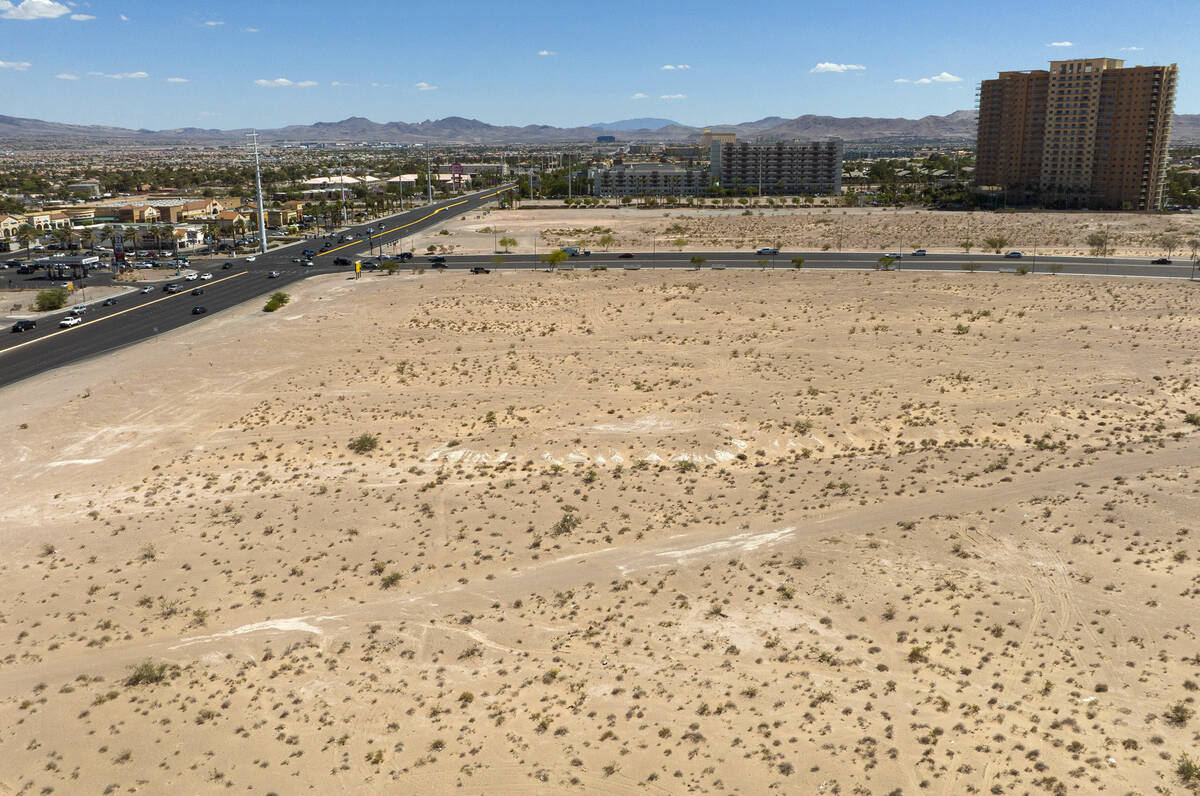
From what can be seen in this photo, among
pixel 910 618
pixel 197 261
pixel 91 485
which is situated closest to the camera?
pixel 910 618

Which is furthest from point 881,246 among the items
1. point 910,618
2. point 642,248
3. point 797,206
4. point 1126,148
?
point 910,618

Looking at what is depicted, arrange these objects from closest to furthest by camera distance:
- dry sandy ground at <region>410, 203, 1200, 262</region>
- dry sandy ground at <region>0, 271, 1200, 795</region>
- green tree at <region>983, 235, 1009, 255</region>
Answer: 1. dry sandy ground at <region>0, 271, 1200, 795</region>
2. green tree at <region>983, 235, 1009, 255</region>
3. dry sandy ground at <region>410, 203, 1200, 262</region>

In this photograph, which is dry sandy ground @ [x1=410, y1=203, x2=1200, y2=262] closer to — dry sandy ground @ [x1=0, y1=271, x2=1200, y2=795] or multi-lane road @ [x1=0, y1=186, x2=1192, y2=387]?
multi-lane road @ [x1=0, y1=186, x2=1192, y2=387]

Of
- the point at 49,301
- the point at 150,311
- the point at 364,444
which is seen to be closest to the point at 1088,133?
the point at 150,311

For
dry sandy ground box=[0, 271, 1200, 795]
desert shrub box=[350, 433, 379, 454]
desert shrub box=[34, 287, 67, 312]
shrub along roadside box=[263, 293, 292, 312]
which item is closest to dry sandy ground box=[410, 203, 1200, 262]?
shrub along roadside box=[263, 293, 292, 312]

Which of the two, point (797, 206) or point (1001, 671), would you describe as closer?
point (1001, 671)

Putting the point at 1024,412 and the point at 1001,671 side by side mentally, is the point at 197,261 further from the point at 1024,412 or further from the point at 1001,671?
the point at 1001,671

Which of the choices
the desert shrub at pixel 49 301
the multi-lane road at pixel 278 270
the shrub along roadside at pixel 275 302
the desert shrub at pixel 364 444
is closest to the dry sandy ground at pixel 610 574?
the desert shrub at pixel 364 444
